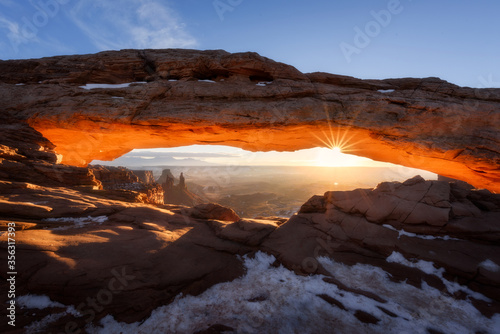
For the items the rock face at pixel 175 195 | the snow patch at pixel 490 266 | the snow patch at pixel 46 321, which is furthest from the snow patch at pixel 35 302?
the rock face at pixel 175 195

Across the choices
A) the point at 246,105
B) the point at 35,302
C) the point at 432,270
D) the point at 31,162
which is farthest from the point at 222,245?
the point at 31,162

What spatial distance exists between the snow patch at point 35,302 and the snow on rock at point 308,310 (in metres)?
1.32

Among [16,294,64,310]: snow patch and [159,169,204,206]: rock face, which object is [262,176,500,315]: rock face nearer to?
[16,294,64,310]: snow patch

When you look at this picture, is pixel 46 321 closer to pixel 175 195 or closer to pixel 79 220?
pixel 79 220

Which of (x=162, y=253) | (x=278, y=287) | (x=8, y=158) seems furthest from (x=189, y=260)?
(x=8, y=158)

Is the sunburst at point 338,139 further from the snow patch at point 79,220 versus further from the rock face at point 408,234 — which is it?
the snow patch at point 79,220

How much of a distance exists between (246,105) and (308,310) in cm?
1286

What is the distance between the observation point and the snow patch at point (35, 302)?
5055mm

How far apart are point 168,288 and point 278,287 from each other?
3.81 metres

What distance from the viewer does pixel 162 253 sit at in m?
7.66

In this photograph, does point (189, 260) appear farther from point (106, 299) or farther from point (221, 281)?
point (106, 299)

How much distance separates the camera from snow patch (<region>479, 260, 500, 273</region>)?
7344mm

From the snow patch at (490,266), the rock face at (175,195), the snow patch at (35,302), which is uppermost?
the snow patch at (35,302)

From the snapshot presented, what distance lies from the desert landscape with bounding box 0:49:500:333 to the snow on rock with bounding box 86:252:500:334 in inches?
1.9
